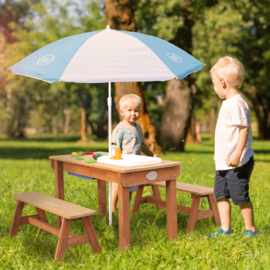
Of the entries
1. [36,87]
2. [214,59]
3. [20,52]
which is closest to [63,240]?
[214,59]

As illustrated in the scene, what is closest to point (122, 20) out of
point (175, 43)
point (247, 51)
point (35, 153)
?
point (175, 43)

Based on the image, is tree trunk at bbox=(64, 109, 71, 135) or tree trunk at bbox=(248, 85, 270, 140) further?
tree trunk at bbox=(64, 109, 71, 135)

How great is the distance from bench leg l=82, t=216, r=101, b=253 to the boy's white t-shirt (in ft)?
4.97

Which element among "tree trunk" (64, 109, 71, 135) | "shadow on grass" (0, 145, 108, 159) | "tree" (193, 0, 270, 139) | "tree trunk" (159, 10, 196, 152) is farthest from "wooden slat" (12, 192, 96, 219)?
"tree trunk" (64, 109, 71, 135)

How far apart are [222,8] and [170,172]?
35.9 feet

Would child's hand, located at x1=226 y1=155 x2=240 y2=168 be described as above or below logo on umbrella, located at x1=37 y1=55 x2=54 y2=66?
below

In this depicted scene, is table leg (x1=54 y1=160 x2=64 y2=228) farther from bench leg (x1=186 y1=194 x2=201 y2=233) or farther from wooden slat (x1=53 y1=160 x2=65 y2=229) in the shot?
bench leg (x1=186 y1=194 x2=201 y2=233)

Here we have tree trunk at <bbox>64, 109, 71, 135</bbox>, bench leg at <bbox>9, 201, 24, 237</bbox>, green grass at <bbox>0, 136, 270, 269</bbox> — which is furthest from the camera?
tree trunk at <bbox>64, 109, 71, 135</bbox>

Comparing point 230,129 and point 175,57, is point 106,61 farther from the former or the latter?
point 230,129

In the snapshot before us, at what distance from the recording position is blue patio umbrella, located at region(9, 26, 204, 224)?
382cm

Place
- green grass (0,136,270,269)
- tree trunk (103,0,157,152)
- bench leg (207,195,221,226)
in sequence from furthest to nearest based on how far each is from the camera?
1. tree trunk (103,0,157,152)
2. bench leg (207,195,221,226)
3. green grass (0,136,270,269)

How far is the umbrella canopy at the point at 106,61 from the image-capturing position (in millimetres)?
3822

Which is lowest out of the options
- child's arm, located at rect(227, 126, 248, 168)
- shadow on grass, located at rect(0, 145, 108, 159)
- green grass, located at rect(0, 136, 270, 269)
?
shadow on grass, located at rect(0, 145, 108, 159)

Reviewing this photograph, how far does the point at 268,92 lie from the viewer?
30.7 m
